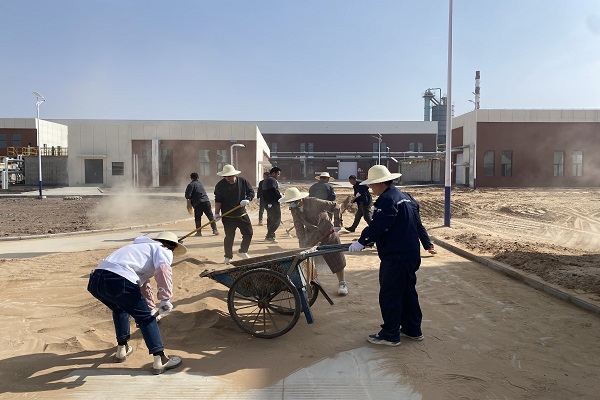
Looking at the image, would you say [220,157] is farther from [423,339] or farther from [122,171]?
[423,339]

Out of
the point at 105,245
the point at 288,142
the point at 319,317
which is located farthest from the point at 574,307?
the point at 288,142

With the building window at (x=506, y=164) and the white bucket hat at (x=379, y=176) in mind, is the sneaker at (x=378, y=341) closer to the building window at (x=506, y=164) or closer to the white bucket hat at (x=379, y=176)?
the white bucket hat at (x=379, y=176)

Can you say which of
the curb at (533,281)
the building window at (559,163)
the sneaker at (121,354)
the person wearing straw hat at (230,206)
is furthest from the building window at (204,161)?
the sneaker at (121,354)

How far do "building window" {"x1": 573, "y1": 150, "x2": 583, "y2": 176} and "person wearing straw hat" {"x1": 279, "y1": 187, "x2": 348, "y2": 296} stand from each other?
3266 cm

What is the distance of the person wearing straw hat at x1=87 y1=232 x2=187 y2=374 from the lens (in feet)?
12.5

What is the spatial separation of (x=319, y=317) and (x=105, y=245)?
22.4ft

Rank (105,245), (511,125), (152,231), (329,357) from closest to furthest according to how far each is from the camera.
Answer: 1. (329,357)
2. (105,245)
3. (152,231)
4. (511,125)

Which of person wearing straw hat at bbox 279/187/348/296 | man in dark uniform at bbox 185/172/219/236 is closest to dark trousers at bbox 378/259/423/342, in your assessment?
person wearing straw hat at bbox 279/187/348/296

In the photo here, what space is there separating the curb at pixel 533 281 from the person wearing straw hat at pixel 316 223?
2.91 meters

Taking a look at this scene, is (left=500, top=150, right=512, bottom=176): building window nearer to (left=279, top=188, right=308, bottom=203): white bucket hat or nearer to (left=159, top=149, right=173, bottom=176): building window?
(left=159, top=149, right=173, bottom=176): building window

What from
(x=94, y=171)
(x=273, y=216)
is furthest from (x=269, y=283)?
(x=94, y=171)

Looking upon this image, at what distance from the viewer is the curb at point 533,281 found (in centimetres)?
575

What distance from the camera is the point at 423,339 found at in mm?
4723

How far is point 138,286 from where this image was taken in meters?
3.89
